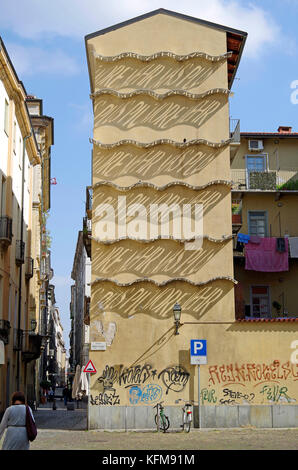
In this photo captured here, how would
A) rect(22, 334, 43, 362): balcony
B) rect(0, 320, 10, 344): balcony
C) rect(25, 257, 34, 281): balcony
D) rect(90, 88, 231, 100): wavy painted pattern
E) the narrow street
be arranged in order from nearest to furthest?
the narrow street, rect(90, 88, 231, 100): wavy painted pattern, rect(0, 320, 10, 344): balcony, rect(22, 334, 43, 362): balcony, rect(25, 257, 34, 281): balcony

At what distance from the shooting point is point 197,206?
1025 inches

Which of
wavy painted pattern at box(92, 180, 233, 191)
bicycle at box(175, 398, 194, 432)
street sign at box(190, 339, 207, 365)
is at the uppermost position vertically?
wavy painted pattern at box(92, 180, 233, 191)

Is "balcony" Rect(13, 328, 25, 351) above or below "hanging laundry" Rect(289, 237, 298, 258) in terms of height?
below

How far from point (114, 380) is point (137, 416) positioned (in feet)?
4.98

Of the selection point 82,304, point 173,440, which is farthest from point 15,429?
point 82,304

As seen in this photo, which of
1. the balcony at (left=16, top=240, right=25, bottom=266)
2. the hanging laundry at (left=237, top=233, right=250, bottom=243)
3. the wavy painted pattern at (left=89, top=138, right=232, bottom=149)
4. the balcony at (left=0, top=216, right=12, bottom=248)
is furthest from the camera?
the hanging laundry at (left=237, top=233, right=250, bottom=243)

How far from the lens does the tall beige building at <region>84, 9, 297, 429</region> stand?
79.3 ft

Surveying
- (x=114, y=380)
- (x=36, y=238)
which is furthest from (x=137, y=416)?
(x=36, y=238)

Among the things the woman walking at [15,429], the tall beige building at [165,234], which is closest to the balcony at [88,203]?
the tall beige building at [165,234]

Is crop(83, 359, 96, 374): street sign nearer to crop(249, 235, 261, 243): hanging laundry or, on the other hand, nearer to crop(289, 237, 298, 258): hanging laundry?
crop(249, 235, 261, 243): hanging laundry

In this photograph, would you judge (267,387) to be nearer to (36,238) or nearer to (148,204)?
(148,204)

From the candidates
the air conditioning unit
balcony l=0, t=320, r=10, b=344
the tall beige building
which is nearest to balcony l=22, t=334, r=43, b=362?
balcony l=0, t=320, r=10, b=344

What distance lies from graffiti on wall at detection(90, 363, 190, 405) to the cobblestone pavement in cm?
148
